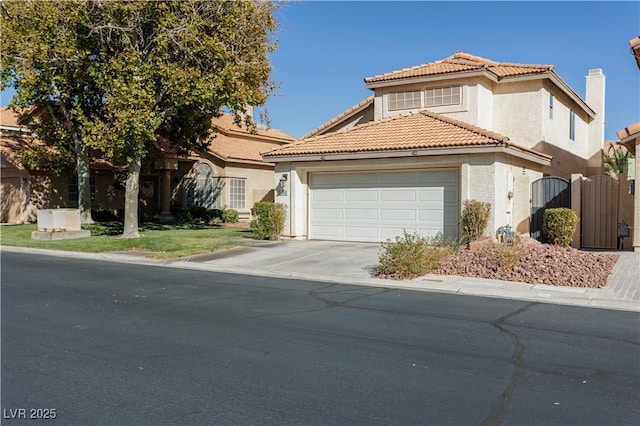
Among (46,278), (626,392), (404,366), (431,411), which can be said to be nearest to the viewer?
(431,411)

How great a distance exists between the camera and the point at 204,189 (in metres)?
30.6

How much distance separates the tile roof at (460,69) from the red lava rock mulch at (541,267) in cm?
922

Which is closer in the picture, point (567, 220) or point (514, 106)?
point (567, 220)

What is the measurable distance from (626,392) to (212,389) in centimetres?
385

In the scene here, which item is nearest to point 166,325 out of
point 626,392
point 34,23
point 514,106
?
point 626,392

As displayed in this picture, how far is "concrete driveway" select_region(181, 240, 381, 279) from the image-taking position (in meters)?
13.3

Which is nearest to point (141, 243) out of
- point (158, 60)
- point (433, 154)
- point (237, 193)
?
point (158, 60)

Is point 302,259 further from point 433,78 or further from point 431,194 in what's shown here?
point 433,78

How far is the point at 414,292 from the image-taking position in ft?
35.4

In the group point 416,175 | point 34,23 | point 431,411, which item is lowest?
point 431,411

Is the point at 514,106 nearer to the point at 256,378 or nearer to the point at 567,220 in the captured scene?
the point at 567,220

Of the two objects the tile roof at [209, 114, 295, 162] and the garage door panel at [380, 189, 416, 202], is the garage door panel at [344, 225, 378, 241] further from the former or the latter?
the tile roof at [209, 114, 295, 162]

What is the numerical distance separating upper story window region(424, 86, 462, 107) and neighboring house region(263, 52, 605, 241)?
0.12 feet

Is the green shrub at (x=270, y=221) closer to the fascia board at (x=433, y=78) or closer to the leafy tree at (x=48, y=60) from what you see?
the fascia board at (x=433, y=78)
